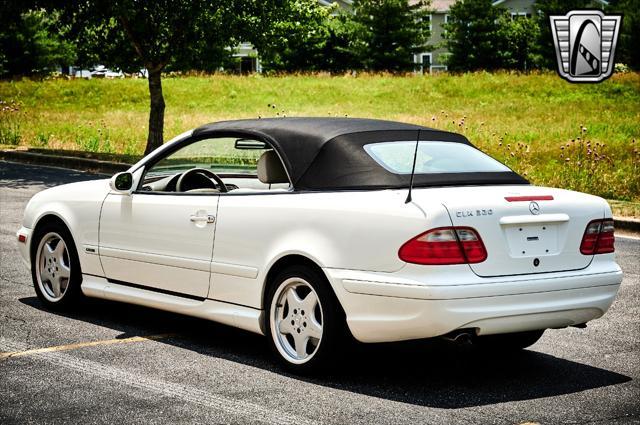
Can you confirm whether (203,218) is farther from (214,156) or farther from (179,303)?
(214,156)

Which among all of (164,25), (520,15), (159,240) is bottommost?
(159,240)

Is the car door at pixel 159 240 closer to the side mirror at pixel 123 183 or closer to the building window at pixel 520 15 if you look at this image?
the side mirror at pixel 123 183

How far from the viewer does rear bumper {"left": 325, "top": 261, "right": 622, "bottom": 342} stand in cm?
568

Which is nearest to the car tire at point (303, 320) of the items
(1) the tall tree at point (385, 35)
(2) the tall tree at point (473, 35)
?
(1) the tall tree at point (385, 35)

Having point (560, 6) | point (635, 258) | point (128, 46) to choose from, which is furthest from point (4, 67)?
point (635, 258)

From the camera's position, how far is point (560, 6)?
67.4 meters

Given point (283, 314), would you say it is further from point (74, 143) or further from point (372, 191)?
point (74, 143)

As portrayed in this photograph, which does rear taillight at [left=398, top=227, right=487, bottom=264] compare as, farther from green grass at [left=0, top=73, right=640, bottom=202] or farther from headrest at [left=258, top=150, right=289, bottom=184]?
green grass at [left=0, top=73, right=640, bottom=202]

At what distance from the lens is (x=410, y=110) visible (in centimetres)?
4022

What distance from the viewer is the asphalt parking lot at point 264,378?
216 inches

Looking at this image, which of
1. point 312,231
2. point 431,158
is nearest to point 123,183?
point 312,231

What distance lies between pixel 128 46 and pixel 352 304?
833 inches

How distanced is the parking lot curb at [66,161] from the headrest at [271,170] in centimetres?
1426

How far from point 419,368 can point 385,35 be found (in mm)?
60126
